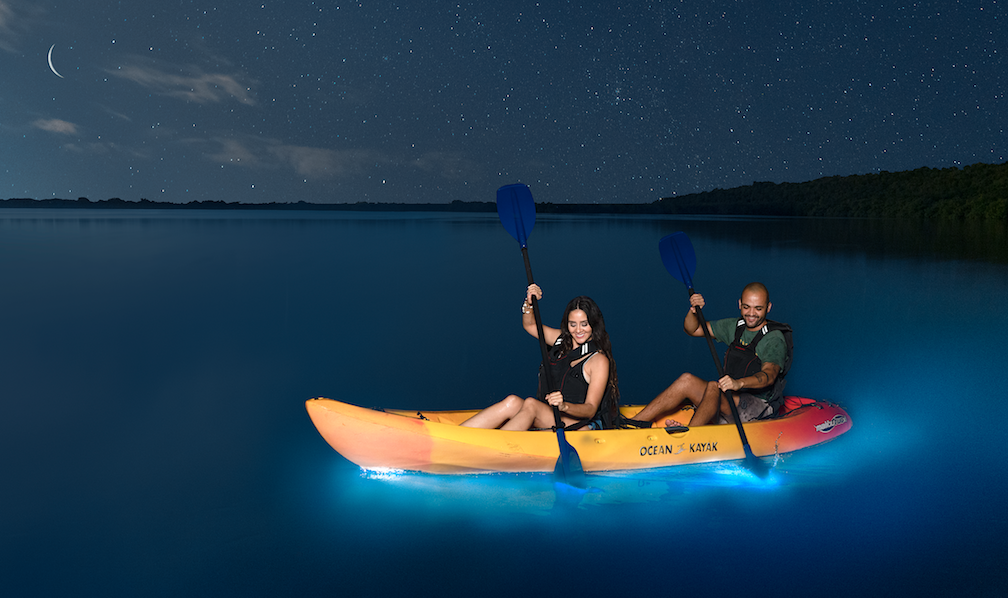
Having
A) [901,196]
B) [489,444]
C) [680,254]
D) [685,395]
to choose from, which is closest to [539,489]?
[489,444]

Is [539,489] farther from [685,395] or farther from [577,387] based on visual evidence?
[685,395]

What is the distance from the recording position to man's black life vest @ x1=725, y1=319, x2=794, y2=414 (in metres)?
4.32

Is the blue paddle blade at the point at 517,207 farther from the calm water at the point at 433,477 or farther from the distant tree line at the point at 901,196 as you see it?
the distant tree line at the point at 901,196

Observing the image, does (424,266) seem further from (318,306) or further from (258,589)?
(258,589)

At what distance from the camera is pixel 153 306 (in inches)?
467

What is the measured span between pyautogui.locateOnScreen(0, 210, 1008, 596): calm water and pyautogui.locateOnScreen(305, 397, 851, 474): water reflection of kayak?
0.17m

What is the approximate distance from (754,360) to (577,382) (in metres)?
1.21

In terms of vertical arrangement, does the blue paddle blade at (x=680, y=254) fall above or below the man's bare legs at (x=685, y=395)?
above

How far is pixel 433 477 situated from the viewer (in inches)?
162

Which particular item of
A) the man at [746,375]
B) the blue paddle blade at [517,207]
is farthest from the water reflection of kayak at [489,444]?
the blue paddle blade at [517,207]

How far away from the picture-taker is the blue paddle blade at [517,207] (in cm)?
578

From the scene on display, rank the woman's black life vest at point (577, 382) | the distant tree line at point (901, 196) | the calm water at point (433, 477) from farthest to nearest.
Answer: the distant tree line at point (901, 196), the woman's black life vest at point (577, 382), the calm water at point (433, 477)

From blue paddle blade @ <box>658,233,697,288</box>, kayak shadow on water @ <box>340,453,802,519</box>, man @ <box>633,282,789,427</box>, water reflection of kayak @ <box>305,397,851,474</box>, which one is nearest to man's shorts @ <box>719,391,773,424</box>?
man @ <box>633,282,789,427</box>

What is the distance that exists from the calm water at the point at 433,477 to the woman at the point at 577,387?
15.1 inches
